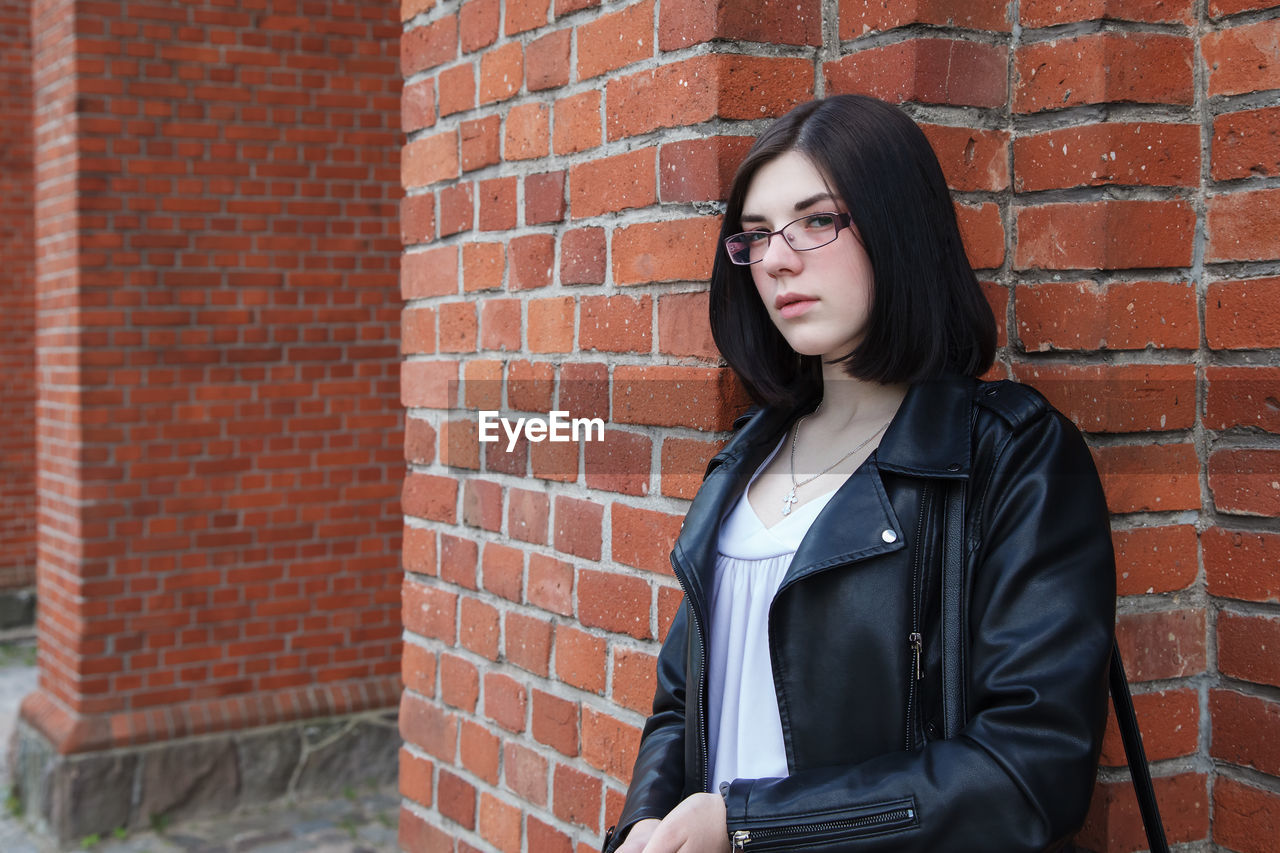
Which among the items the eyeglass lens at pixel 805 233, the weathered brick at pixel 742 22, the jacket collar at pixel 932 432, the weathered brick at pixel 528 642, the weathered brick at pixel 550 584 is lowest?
the weathered brick at pixel 528 642

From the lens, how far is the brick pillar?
17.2 ft

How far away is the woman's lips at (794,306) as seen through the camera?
1592 mm

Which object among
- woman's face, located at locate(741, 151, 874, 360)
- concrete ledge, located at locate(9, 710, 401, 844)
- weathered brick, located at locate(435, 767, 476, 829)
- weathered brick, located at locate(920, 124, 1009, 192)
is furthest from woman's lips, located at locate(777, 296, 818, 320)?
concrete ledge, located at locate(9, 710, 401, 844)

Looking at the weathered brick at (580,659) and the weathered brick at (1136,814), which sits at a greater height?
the weathered brick at (580,659)

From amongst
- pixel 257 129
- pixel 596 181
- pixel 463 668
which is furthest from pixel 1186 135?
pixel 257 129

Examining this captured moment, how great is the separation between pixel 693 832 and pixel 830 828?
6.2 inches

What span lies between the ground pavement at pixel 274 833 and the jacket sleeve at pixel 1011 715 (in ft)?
13.4

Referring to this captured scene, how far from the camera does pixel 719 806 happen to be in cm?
145

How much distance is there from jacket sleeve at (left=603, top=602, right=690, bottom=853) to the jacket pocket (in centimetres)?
25

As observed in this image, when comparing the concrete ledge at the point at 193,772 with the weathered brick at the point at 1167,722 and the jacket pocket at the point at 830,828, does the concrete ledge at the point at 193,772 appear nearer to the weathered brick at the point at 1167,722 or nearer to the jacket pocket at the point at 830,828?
the weathered brick at the point at 1167,722

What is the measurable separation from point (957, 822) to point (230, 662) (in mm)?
4741

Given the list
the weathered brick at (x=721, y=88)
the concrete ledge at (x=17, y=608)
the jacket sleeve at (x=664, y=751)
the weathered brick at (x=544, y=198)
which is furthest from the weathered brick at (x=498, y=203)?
the concrete ledge at (x=17, y=608)

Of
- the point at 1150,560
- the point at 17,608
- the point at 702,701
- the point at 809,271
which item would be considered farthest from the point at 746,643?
the point at 17,608

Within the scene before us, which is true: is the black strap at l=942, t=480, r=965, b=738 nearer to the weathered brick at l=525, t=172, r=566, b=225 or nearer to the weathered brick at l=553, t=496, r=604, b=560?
the weathered brick at l=553, t=496, r=604, b=560
